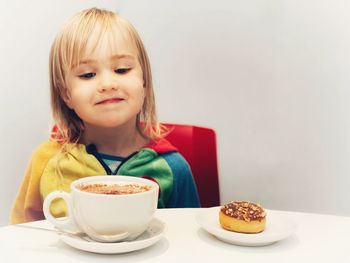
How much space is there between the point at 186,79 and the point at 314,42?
15.1 inches

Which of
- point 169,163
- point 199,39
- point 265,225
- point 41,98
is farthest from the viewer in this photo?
point 199,39

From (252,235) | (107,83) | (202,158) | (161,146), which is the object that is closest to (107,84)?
(107,83)

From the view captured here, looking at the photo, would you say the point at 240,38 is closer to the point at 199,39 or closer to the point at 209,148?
the point at 199,39

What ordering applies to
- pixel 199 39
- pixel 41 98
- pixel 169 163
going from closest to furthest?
pixel 169 163 → pixel 41 98 → pixel 199 39

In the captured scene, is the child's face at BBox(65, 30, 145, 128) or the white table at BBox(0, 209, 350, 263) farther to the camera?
the child's face at BBox(65, 30, 145, 128)

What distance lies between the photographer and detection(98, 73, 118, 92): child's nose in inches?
34.2

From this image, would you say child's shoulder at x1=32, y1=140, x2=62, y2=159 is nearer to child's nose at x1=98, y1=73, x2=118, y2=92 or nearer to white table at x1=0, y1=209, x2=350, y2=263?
child's nose at x1=98, y1=73, x2=118, y2=92

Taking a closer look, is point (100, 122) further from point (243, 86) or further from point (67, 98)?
point (243, 86)

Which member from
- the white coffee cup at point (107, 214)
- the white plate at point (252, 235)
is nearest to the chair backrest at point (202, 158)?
the white plate at point (252, 235)

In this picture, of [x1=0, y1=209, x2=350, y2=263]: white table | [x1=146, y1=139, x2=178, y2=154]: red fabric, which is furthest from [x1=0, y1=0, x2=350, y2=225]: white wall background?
[x1=0, y1=209, x2=350, y2=263]: white table

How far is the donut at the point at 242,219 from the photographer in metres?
0.60

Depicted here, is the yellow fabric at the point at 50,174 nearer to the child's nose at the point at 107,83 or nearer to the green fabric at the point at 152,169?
the green fabric at the point at 152,169

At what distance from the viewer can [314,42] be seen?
1218 mm

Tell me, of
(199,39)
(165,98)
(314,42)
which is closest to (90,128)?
(165,98)
